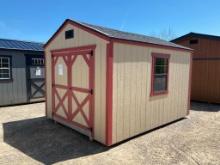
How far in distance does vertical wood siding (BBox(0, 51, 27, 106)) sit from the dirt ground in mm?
2641

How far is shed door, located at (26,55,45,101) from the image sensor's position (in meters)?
10.0

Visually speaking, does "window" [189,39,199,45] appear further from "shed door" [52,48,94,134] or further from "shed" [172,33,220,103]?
"shed door" [52,48,94,134]

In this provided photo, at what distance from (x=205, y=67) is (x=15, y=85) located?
10165mm

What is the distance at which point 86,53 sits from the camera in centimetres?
516

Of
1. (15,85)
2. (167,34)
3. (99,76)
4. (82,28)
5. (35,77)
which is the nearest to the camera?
(99,76)

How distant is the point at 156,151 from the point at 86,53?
3062 mm

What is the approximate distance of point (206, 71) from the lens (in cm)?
1052

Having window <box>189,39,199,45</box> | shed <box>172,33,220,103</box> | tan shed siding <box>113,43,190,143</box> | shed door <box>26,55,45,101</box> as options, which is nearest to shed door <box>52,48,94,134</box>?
tan shed siding <box>113,43,190,143</box>

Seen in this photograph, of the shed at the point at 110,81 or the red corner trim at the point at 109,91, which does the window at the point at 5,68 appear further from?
the red corner trim at the point at 109,91

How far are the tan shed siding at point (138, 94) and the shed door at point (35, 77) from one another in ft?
22.5

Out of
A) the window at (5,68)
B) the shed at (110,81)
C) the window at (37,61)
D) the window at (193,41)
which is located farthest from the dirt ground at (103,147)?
the window at (193,41)

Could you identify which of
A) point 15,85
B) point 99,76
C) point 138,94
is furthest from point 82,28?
→ point 15,85

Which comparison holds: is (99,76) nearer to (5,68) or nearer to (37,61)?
(5,68)

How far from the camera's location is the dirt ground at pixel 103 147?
409 cm
